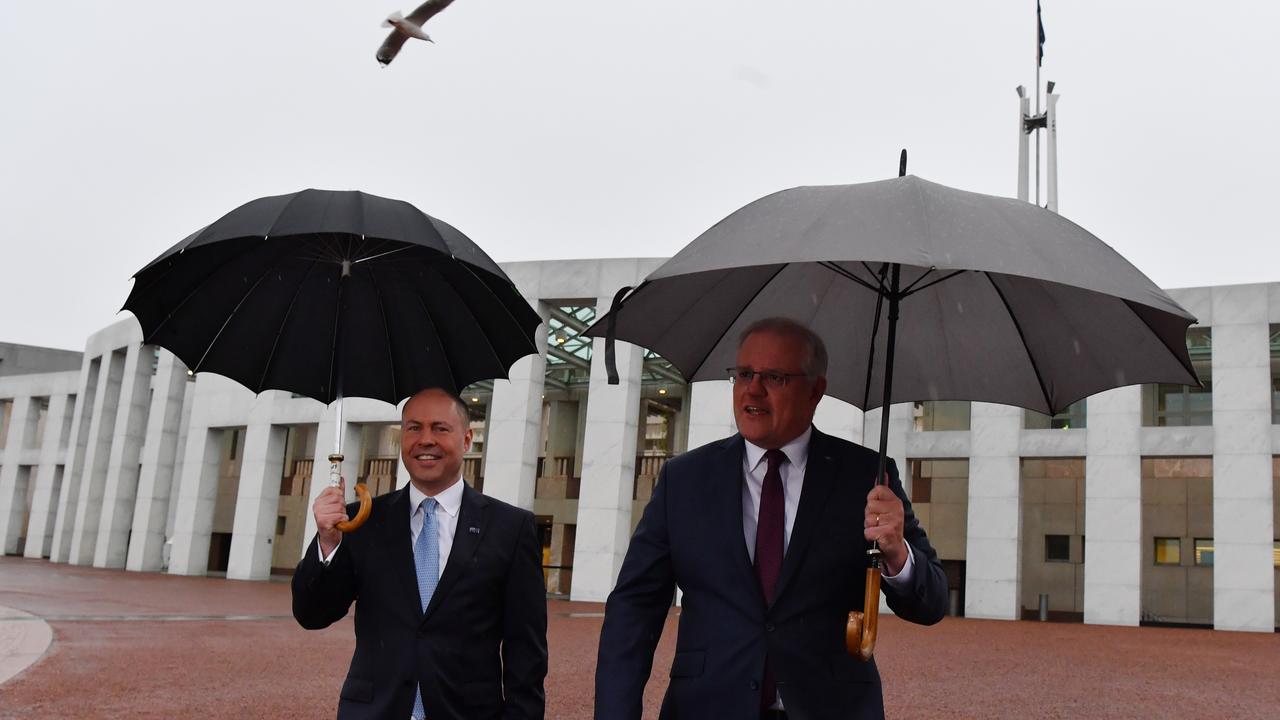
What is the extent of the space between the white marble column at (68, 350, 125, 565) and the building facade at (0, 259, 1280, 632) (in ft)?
0.29

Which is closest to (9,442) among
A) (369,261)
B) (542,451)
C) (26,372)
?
(26,372)

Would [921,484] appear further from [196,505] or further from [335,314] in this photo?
[335,314]

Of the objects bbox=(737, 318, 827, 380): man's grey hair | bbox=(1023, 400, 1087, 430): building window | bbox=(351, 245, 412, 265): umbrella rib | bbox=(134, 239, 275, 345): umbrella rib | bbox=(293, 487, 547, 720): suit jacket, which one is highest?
bbox=(1023, 400, 1087, 430): building window

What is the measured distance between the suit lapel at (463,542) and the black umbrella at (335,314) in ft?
2.70

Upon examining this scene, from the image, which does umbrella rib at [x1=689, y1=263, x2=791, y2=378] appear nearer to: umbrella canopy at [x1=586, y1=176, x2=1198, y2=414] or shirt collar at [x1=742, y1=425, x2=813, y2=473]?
umbrella canopy at [x1=586, y1=176, x2=1198, y2=414]

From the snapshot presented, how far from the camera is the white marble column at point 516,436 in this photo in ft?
93.5

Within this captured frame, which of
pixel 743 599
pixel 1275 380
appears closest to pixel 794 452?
pixel 743 599

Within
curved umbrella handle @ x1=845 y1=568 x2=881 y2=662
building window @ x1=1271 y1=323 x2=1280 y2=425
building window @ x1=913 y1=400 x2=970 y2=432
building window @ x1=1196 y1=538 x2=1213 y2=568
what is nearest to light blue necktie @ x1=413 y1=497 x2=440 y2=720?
curved umbrella handle @ x1=845 y1=568 x2=881 y2=662

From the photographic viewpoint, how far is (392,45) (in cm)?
505

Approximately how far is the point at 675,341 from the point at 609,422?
77.6 feet

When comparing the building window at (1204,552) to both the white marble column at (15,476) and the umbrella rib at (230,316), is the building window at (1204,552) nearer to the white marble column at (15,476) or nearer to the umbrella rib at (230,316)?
the umbrella rib at (230,316)

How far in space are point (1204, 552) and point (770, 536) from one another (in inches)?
1557

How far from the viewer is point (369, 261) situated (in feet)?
14.9

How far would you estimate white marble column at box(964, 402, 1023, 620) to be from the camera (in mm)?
28266
